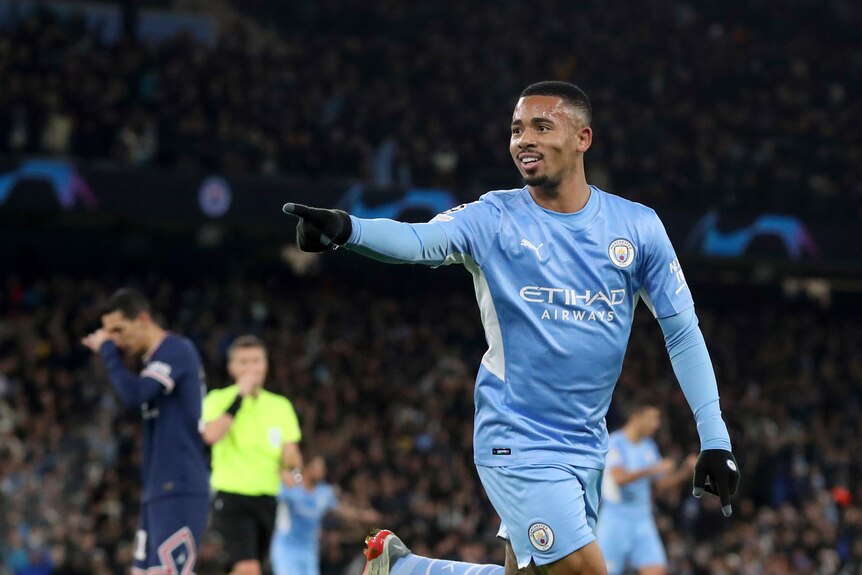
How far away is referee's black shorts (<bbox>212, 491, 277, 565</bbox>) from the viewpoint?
359 inches

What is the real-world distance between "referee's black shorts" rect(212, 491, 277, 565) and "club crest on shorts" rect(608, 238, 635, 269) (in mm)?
4922

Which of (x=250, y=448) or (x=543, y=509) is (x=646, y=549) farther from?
(x=543, y=509)

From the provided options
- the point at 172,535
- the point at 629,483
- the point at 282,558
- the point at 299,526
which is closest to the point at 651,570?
the point at 629,483

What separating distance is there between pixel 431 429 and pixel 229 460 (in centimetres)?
1047

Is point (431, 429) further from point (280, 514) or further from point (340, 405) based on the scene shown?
point (280, 514)

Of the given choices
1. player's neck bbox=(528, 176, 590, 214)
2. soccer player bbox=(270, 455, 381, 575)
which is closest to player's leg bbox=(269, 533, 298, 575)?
soccer player bbox=(270, 455, 381, 575)

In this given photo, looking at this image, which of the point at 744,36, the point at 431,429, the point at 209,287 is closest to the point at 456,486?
the point at 431,429

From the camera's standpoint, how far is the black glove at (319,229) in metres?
4.16

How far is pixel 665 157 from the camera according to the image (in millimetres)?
23547

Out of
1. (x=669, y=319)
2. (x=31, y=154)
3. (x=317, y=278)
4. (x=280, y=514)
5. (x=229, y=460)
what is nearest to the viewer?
(x=669, y=319)

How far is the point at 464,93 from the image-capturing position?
2389 centimetres

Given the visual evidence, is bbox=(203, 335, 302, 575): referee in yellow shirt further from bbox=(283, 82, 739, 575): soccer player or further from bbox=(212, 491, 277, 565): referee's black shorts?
bbox=(283, 82, 739, 575): soccer player

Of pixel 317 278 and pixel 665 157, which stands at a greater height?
pixel 665 157

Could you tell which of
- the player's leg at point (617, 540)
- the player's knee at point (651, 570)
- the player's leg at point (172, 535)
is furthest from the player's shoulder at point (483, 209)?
the player's knee at point (651, 570)
